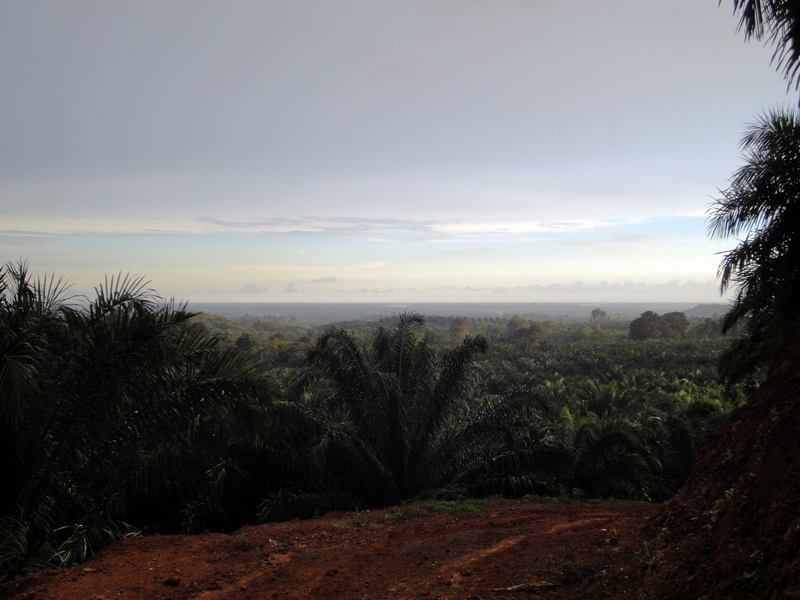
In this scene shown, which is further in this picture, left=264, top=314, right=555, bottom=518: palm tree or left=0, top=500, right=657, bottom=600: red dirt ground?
left=264, top=314, right=555, bottom=518: palm tree

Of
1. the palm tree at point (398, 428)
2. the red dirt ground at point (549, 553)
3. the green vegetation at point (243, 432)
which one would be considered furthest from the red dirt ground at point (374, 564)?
the palm tree at point (398, 428)

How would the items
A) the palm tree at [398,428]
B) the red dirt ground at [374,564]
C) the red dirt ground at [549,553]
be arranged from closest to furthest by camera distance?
the red dirt ground at [549,553] → the red dirt ground at [374,564] → the palm tree at [398,428]

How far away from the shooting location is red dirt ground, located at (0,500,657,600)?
3.72 meters

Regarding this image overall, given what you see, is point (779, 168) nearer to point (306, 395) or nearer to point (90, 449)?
point (90, 449)

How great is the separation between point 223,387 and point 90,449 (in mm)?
1503

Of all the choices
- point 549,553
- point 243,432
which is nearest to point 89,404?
point 243,432

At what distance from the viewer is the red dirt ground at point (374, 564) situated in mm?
3723

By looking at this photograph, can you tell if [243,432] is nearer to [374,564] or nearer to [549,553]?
[374,564]

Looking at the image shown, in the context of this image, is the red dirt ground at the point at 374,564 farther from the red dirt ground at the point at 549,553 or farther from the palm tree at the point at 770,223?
the palm tree at the point at 770,223

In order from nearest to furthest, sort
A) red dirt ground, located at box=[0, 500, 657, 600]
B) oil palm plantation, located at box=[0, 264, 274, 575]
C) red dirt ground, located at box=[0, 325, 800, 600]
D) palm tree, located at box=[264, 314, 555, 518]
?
red dirt ground, located at box=[0, 325, 800, 600] → red dirt ground, located at box=[0, 500, 657, 600] → oil palm plantation, located at box=[0, 264, 274, 575] → palm tree, located at box=[264, 314, 555, 518]

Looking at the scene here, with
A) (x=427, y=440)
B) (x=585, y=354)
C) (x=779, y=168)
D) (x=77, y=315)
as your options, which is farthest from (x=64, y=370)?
(x=585, y=354)

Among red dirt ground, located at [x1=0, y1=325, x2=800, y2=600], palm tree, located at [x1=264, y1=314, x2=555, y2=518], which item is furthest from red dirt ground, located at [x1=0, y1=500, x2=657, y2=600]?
palm tree, located at [x1=264, y1=314, x2=555, y2=518]

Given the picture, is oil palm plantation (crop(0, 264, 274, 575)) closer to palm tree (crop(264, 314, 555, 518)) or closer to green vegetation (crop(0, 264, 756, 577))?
green vegetation (crop(0, 264, 756, 577))

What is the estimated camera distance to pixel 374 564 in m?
4.66
